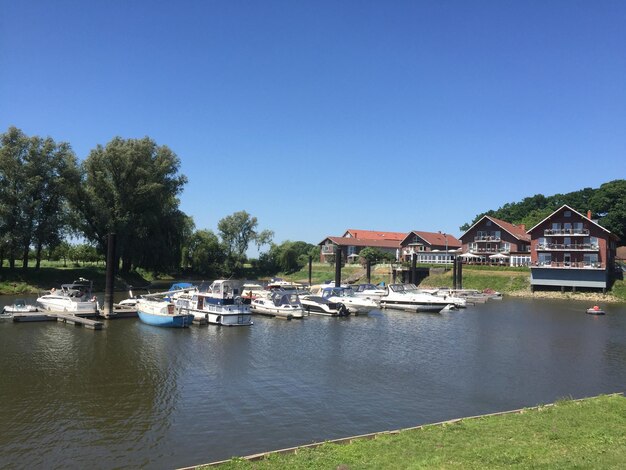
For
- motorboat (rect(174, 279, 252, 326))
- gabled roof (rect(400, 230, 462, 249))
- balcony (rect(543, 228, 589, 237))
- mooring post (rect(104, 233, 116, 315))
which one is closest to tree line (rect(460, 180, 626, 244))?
gabled roof (rect(400, 230, 462, 249))

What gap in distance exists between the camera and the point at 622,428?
12977 millimetres

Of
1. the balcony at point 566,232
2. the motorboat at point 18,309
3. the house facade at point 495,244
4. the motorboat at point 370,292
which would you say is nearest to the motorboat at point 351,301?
the motorboat at point 370,292

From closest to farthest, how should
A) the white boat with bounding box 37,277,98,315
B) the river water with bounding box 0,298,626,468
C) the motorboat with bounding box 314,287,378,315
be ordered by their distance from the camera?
the river water with bounding box 0,298,626,468, the white boat with bounding box 37,277,98,315, the motorboat with bounding box 314,287,378,315

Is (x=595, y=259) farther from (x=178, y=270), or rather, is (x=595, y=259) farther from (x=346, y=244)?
(x=178, y=270)

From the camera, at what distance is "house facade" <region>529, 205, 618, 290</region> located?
2653 inches

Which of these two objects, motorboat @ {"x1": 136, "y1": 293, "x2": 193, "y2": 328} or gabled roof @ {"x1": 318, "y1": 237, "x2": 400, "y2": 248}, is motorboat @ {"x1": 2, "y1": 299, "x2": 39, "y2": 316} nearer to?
motorboat @ {"x1": 136, "y1": 293, "x2": 193, "y2": 328}

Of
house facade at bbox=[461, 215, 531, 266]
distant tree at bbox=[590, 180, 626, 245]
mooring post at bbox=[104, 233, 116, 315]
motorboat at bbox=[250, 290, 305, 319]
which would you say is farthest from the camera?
distant tree at bbox=[590, 180, 626, 245]

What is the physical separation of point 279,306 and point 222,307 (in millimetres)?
7221

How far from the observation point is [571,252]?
70375 millimetres

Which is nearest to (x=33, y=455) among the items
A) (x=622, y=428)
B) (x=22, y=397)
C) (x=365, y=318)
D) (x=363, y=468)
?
(x=22, y=397)

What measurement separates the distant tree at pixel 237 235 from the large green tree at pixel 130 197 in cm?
2953

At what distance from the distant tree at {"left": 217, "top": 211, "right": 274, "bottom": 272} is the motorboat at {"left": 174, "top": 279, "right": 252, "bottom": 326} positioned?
63031mm

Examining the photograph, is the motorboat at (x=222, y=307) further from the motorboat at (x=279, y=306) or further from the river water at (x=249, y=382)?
the motorboat at (x=279, y=306)

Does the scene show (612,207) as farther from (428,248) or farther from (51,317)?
(51,317)
